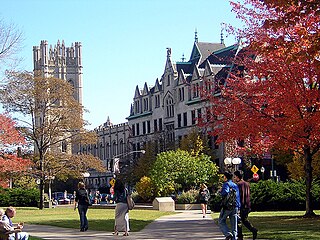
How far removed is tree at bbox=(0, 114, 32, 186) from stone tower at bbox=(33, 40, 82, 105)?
393 feet

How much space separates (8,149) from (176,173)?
14.1 metres

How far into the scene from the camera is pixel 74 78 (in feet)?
610

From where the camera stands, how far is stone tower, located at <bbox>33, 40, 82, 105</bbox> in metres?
177

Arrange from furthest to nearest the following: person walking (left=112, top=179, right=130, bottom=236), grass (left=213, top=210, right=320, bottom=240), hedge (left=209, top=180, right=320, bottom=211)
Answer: hedge (left=209, top=180, right=320, bottom=211) < person walking (left=112, top=179, right=130, bottom=236) < grass (left=213, top=210, right=320, bottom=240)

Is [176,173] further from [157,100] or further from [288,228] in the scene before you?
[157,100]

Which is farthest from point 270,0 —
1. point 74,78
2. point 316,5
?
point 74,78

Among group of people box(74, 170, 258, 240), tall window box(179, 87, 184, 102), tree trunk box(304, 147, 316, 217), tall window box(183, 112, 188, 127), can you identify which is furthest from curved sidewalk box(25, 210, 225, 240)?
tall window box(179, 87, 184, 102)

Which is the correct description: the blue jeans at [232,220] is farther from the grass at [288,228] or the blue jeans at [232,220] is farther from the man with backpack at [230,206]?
the grass at [288,228]

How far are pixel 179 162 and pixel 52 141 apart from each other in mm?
11846

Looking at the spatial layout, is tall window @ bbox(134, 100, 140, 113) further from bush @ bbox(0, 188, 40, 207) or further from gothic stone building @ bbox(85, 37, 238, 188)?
bush @ bbox(0, 188, 40, 207)

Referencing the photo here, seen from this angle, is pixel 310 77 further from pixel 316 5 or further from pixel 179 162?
pixel 179 162

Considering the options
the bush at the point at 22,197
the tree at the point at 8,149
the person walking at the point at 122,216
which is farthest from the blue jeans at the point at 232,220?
the bush at the point at 22,197

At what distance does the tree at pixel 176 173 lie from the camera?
5806 cm

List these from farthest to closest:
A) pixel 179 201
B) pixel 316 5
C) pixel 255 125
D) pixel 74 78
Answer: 1. pixel 74 78
2. pixel 179 201
3. pixel 255 125
4. pixel 316 5
